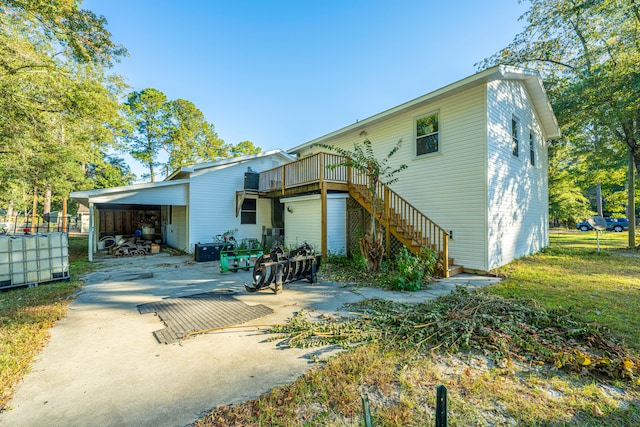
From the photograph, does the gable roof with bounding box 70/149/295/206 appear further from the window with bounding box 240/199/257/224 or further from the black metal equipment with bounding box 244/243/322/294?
the black metal equipment with bounding box 244/243/322/294

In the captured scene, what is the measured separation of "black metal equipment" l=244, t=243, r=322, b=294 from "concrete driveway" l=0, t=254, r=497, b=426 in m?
0.41

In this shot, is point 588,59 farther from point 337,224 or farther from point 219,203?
point 219,203

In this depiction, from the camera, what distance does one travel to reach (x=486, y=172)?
23.6ft

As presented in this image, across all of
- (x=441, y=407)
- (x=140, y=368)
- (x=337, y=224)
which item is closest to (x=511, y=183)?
(x=337, y=224)

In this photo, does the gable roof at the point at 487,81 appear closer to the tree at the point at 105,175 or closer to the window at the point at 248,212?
the window at the point at 248,212

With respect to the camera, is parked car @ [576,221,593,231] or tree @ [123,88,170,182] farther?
parked car @ [576,221,593,231]

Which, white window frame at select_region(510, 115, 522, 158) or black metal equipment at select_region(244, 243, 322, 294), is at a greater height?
white window frame at select_region(510, 115, 522, 158)

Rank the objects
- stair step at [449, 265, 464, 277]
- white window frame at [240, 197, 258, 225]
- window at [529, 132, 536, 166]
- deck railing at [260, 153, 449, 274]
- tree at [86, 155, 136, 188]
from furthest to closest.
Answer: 1. tree at [86, 155, 136, 188]
2. white window frame at [240, 197, 258, 225]
3. window at [529, 132, 536, 166]
4. deck railing at [260, 153, 449, 274]
5. stair step at [449, 265, 464, 277]

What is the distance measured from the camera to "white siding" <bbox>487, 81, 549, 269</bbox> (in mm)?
7477

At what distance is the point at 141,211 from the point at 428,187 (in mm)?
17120

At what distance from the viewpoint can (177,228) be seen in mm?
13688

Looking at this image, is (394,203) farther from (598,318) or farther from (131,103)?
(131,103)

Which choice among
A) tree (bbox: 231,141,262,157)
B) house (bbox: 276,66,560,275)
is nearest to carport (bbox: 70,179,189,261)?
house (bbox: 276,66,560,275)

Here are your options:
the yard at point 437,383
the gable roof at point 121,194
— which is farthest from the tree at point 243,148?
the yard at point 437,383
